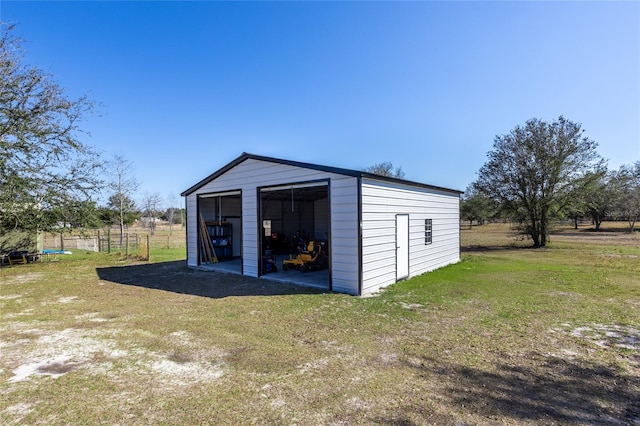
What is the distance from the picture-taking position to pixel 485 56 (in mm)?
9188

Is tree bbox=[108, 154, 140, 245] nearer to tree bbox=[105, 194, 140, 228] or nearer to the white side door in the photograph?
tree bbox=[105, 194, 140, 228]

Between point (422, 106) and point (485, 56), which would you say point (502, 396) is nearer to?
point (485, 56)

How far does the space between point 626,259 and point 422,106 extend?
10.3m

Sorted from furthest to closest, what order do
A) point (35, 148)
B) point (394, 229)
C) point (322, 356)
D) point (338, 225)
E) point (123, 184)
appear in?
point (123, 184) < point (35, 148) < point (394, 229) < point (338, 225) < point (322, 356)

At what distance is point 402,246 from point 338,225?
2417 mm

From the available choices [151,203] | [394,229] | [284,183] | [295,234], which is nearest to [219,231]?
[295,234]

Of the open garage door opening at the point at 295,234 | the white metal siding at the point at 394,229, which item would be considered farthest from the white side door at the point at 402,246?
the open garage door opening at the point at 295,234

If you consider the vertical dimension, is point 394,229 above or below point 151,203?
below

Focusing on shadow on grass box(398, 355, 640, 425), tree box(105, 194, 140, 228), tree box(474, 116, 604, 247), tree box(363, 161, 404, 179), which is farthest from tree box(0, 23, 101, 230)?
tree box(363, 161, 404, 179)

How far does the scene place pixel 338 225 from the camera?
25.0ft

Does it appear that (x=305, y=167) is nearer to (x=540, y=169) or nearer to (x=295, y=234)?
(x=295, y=234)

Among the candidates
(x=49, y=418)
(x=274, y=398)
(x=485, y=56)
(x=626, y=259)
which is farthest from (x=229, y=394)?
(x=626, y=259)

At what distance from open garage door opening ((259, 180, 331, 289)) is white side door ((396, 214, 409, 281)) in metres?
2.16

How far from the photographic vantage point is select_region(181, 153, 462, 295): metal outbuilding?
7426mm
